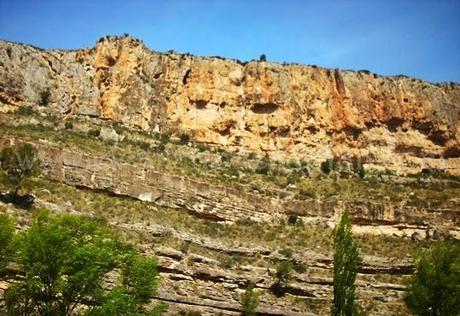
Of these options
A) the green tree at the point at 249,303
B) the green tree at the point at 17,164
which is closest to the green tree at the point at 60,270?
the green tree at the point at 249,303

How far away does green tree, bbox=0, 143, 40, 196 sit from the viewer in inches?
1750

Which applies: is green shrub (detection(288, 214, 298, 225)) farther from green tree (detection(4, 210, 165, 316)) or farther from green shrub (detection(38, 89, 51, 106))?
green tree (detection(4, 210, 165, 316))

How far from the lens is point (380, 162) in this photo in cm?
7944

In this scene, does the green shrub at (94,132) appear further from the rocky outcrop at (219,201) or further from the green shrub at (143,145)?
the rocky outcrop at (219,201)

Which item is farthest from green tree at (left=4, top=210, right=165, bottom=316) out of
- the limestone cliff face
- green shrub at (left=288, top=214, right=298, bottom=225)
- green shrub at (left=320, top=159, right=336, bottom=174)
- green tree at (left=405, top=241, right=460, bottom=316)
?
green shrub at (left=320, top=159, right=336, bottom=174)

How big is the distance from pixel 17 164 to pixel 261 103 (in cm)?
4010

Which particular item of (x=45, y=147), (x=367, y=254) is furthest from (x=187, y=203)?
(x=367, y=254)

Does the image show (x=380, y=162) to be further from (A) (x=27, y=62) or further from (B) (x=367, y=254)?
(A) (x=27, y=62)

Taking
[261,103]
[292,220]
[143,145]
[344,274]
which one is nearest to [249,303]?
[344,274]

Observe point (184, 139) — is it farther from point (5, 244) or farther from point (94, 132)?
point (5, 244)

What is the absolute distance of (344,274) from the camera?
113ft

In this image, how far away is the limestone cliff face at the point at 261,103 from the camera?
228 ft

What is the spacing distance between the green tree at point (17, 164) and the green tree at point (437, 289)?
29.2 metres

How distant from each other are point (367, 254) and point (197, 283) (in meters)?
17.7
